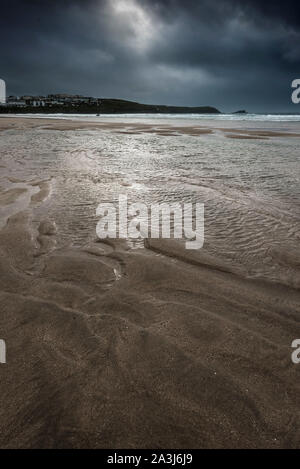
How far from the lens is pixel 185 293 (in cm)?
293

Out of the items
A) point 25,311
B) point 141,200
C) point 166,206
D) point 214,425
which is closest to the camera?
point 214,425

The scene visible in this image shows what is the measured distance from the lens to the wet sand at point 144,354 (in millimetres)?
1674

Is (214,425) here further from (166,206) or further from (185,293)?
(166,206)

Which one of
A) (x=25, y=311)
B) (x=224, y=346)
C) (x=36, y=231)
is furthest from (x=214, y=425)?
(x=36, y=231)

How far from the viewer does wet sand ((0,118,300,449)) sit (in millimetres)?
1674

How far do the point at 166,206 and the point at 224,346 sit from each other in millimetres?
3592

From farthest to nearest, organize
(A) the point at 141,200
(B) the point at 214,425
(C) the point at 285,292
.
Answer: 1. (A) the point at 141,200
2. (C) the point at 285,292
3. (B) the point at 214,425

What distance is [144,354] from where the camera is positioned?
218 centimetres

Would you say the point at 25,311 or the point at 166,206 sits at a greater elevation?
the point at 166,206

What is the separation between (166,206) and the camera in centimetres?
547

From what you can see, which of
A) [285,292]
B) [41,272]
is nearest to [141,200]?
[41,272]

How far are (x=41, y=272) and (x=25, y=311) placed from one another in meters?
0.69
